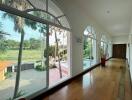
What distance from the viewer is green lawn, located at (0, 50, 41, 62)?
308 cm

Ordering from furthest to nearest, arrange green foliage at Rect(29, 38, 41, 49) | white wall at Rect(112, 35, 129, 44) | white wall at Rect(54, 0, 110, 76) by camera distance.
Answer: white wall at Rect(112, 35, 129, 44)
white wall at Rect(54, 0, 110, 76)
green foliage at Rect(29, 38, 41, 49)

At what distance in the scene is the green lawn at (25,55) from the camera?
10.1 feet

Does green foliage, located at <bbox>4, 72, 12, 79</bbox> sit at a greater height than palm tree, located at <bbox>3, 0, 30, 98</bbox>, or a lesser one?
lesser

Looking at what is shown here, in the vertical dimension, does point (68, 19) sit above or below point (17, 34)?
above

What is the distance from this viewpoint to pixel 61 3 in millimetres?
4863

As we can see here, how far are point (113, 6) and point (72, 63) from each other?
320 centimetres

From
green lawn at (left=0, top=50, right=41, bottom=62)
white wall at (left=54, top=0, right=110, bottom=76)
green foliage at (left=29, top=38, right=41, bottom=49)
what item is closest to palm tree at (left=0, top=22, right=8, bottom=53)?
green lawn at (left=0, top=50, right=41, bottom=62)

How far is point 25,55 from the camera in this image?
3.59 meters

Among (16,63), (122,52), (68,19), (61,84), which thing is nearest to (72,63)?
(61,84)

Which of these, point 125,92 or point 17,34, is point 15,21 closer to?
point 17,34

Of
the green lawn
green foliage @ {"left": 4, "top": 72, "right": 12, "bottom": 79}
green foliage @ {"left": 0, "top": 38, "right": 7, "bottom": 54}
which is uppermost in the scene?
green foliage @ {"left": 0, "top": 38, "right": 7, "bottom": 54}

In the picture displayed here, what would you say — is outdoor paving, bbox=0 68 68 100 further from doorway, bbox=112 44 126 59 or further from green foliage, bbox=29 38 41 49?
doorway, bbox=112 44 126 59

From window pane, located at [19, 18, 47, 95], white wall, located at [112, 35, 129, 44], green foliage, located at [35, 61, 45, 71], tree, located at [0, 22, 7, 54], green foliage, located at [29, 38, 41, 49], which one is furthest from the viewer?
white wall, located at [112, 35, 129, 44]

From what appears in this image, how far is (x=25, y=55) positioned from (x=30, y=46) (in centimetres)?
30
